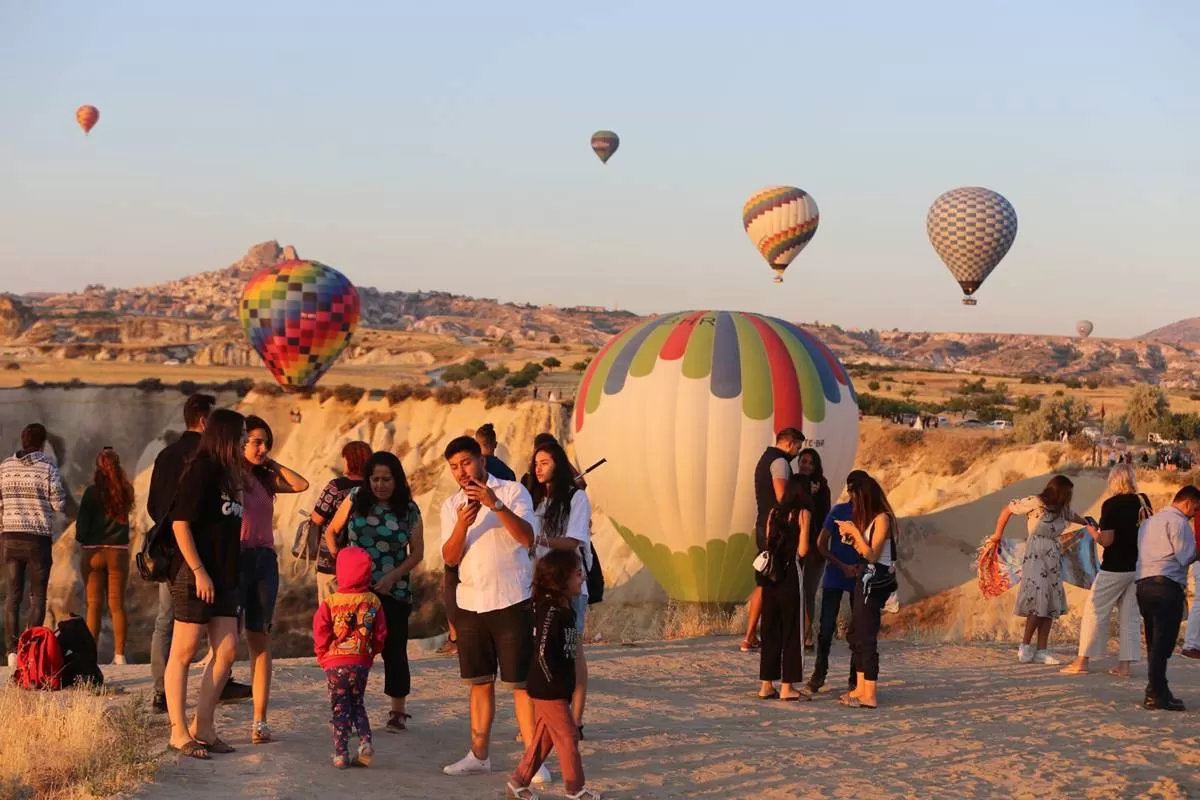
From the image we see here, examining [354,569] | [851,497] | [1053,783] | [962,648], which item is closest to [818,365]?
[962,648]

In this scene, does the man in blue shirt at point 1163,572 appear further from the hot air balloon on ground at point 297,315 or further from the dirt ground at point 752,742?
the hot air balloon on ground at point 297,315

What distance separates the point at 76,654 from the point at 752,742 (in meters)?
4.44

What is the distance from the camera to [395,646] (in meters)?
8.11

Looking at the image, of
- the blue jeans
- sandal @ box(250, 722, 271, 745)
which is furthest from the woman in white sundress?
the blue jeans

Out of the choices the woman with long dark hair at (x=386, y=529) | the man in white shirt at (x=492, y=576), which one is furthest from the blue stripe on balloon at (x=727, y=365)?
the man in white shirt at (x=492, y=576)

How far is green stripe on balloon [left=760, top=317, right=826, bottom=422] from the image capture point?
19469 mm

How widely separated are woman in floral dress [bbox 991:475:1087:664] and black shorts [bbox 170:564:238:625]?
6.61 m

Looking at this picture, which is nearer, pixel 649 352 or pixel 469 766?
pixel 469 766

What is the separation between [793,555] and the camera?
9.70 m

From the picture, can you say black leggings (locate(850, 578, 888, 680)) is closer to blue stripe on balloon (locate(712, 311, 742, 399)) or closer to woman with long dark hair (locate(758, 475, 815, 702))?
woman with long dark hair (locate(758, 475, 815, 702))

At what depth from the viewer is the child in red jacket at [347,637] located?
7.32m

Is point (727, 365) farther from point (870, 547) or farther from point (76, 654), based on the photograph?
point (76, 654)

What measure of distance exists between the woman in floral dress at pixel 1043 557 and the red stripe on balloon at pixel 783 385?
268 inches

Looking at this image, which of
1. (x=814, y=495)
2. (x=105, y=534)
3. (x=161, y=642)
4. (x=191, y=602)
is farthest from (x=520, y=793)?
(x=105, y=534)
